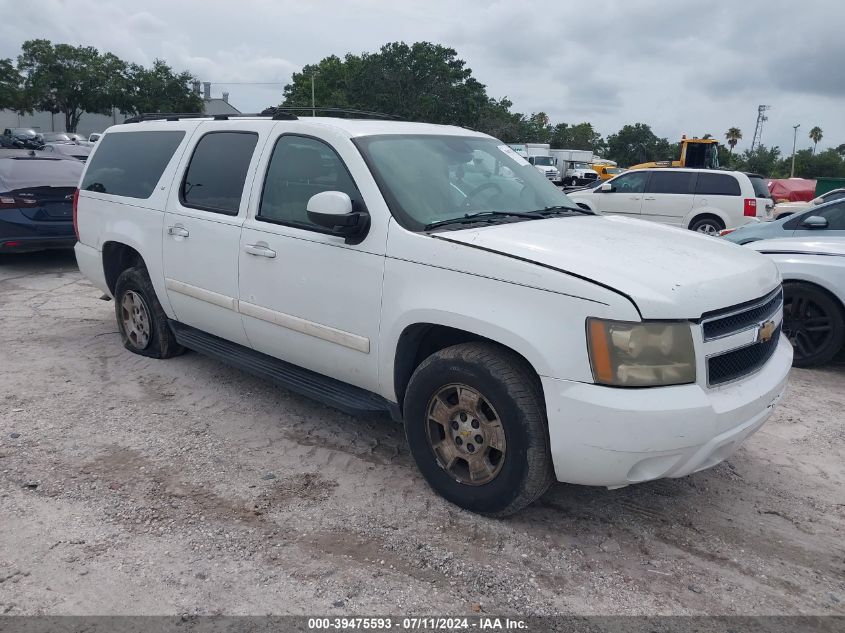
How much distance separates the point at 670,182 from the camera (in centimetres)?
1441

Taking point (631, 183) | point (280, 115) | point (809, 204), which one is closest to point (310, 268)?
point (280, 115)

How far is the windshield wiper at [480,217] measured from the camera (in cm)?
351

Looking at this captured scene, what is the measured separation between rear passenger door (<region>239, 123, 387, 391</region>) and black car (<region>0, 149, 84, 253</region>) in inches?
222

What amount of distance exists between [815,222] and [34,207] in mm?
9273

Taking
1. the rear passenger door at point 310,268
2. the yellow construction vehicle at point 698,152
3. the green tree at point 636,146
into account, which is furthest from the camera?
the green tree at point 636,146

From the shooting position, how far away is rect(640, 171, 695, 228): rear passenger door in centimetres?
1419

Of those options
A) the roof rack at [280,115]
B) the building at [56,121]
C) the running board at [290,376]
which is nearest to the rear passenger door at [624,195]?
the roof rack at [280,115]

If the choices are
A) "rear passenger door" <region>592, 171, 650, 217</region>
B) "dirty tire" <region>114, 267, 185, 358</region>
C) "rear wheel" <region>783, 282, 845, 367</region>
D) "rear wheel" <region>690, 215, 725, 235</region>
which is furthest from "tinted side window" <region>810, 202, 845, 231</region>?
"dirty tire" <region>114, 267, 185, 358</region>

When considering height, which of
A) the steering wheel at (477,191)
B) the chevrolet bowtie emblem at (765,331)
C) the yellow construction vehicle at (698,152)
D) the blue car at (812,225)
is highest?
the yellow construction vehicle at (698,152)

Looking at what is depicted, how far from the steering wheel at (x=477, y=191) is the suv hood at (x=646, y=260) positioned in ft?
0.94

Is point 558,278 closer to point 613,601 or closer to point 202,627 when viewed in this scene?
point 613,601

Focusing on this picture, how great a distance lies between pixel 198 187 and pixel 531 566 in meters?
3.26

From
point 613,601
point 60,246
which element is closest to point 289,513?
point 613,601

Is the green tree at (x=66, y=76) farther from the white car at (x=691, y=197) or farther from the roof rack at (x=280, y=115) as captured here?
the roof rack at (x=280, y=115)
